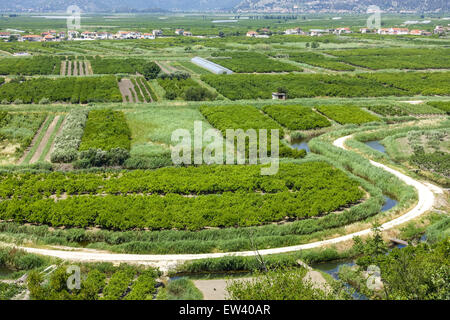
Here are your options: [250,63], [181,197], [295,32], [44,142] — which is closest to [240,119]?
[181,197]

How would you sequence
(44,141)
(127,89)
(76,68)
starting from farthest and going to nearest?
1. (76,68)
2. (127,89)
3. (44,141)

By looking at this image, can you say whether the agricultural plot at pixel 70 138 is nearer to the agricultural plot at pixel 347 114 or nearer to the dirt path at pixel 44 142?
the dirt path at pixel 44 142

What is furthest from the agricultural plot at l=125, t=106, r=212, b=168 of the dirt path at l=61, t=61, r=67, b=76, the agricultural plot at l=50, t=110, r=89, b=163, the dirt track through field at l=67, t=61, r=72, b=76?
the dirt path at l=61, t=61, r=67, b=76

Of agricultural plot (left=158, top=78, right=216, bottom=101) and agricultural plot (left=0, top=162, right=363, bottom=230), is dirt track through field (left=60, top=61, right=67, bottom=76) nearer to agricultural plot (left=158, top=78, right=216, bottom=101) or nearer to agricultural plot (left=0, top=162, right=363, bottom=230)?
agricultural plot (left=158, top=78, right=216, bottom=101)

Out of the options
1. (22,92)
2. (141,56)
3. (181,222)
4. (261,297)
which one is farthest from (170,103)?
(141,56)

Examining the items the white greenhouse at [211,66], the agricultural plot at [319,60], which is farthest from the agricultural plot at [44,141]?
the agricultural plot at [319,60]

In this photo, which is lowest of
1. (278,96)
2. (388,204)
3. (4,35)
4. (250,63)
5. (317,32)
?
(388,204)

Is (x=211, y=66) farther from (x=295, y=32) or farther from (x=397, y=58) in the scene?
(x=295, y=32)
